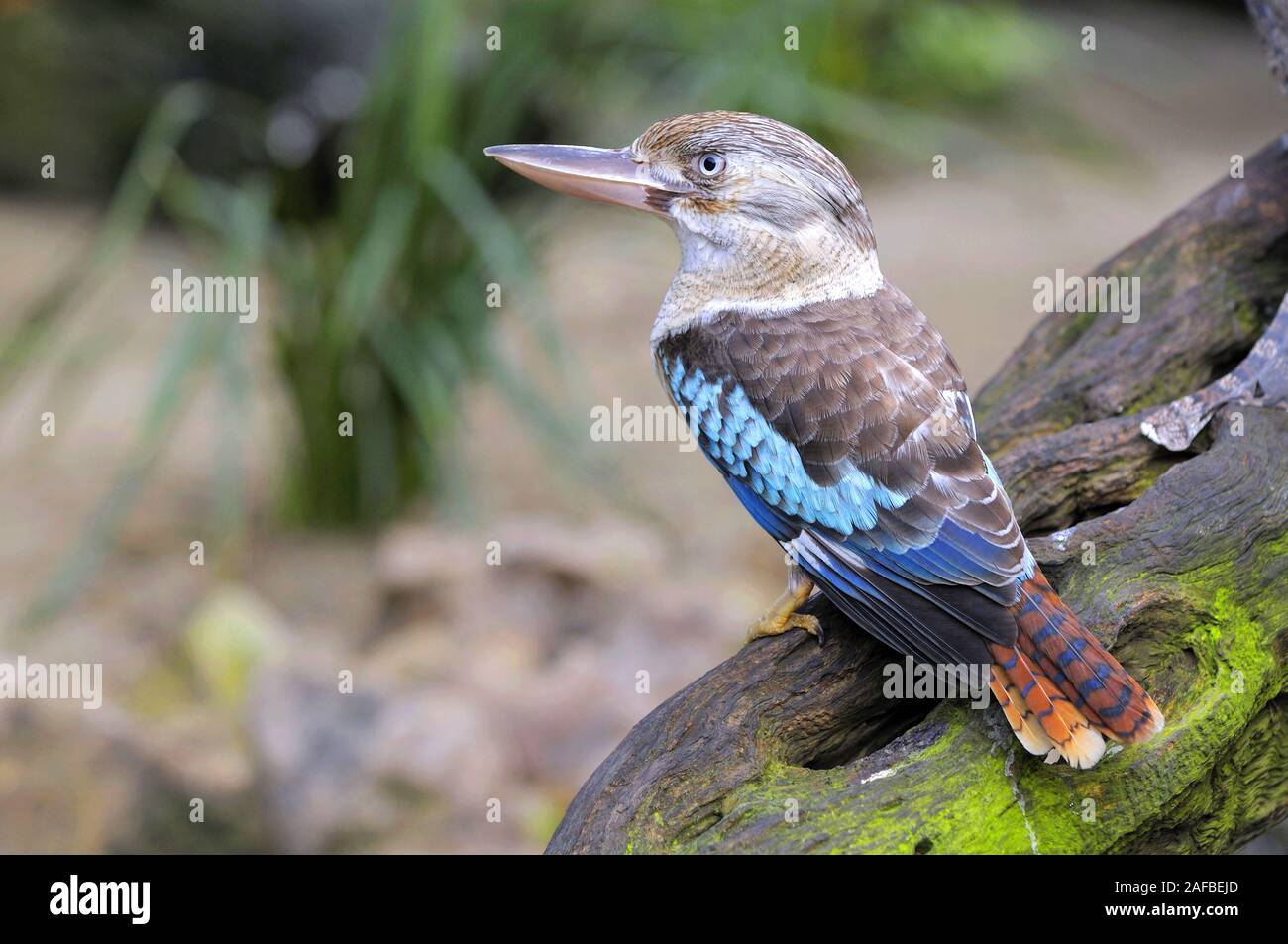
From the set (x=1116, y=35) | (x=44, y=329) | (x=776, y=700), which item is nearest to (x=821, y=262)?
(x=776, y=700)

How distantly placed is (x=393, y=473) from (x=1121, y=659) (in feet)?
10.8

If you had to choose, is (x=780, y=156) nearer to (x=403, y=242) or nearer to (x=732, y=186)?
(x=732, y=186)

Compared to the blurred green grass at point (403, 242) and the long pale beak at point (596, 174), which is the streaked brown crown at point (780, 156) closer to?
the long pale beak at point (596, 174)

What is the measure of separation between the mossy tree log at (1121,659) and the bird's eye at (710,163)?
0.81m

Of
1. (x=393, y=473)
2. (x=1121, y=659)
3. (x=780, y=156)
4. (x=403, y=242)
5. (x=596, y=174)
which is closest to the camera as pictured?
(x=1121, y=659)

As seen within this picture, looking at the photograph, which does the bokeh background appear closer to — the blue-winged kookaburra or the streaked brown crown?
the blue-winged kookaburra

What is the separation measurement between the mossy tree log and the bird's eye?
2.64 feet

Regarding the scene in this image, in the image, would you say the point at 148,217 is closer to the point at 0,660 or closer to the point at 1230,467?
the point at 0,660

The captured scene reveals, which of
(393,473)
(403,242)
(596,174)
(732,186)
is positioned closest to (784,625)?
(732,186)

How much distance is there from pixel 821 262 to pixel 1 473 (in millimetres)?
4394

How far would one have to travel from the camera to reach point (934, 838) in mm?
1979

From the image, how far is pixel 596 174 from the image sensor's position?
2.52m

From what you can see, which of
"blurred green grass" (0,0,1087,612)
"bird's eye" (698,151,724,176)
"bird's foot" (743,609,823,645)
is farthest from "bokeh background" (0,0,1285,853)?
"bird's eye" (698,151,724,176)

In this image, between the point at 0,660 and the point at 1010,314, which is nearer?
the point at 0,660
